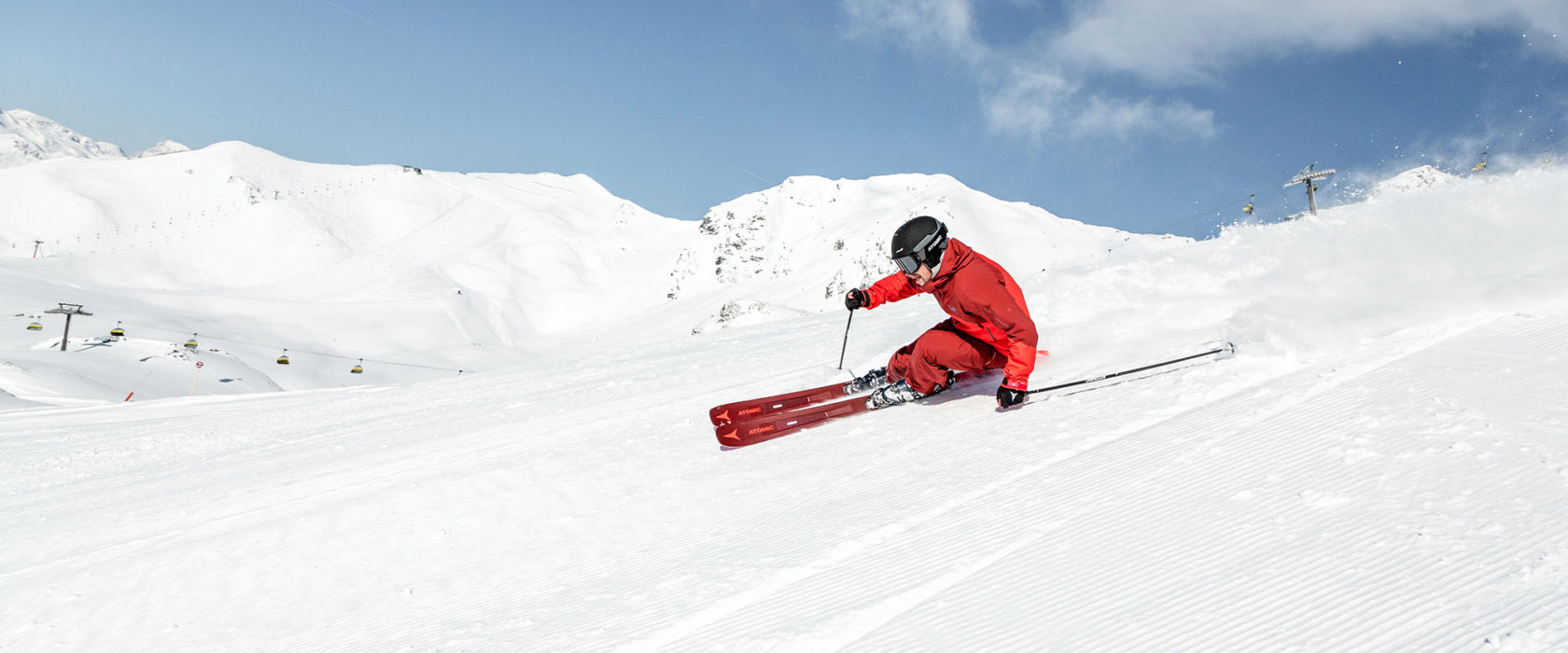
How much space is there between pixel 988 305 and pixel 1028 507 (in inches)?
73.0

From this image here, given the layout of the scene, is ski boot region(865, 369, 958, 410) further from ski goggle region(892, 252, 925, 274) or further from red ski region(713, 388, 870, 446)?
ski goggle region(892, 252, 925, 274)

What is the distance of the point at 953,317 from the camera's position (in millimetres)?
5492

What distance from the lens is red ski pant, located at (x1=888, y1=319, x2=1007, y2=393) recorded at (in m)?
5.49

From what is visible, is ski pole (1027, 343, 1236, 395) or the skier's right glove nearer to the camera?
ski pole (1027, 343, 1236, 395)

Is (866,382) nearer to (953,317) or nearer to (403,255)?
(953,317)

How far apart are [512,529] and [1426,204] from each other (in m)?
7.32

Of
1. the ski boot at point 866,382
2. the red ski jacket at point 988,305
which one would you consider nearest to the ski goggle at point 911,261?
the red ski jacket at point 988,305

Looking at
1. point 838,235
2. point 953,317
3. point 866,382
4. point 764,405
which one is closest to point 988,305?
point 953,317

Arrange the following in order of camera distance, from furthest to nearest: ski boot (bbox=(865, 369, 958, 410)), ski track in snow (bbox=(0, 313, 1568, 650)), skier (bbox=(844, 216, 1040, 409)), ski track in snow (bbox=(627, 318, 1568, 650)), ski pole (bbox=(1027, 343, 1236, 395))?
ski boot (bbox=(865, 369, 958, 410))
ski pole (bbox=(1027, 343, 1236, 395))
skier (bbox=(844, 216, 1040, 409))
ski track in snow (bbox=(0, 313, 1568, 650))
ski track in snow (bbox=(627, 318, 1568, 650))

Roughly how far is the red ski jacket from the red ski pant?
0.34ft

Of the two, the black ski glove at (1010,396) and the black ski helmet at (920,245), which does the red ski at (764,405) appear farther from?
the black ski glove at (1010,396)

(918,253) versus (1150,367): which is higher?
(918,253)

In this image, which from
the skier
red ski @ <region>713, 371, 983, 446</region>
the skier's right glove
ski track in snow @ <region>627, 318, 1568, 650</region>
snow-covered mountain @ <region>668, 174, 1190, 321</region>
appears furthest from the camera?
snow-covered mountain @ <region>668, 174, 1190, 321</region>

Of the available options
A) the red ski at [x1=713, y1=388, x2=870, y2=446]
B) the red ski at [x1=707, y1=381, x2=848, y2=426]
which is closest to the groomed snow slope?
the red ski at [x1=713, y1=388, x2=870, y2=446]
